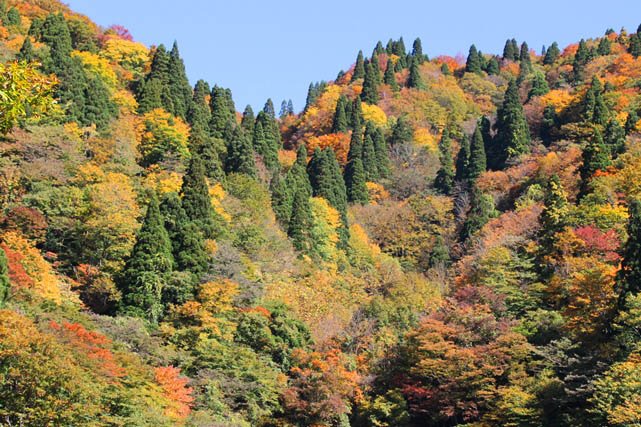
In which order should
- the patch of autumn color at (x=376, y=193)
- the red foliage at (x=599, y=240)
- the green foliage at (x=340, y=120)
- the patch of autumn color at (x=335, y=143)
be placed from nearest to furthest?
the red foliage at (x=599, y=240) < the patch of autumn color at (x=376, y=193) < the patch of autumn color at (x=335, y=143) < the green foliage at (x=340, y=120)

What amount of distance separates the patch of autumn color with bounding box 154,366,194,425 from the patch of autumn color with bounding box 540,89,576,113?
62540 millimetres

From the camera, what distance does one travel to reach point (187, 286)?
45.5 meters

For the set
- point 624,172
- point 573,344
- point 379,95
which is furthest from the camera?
point 379,95

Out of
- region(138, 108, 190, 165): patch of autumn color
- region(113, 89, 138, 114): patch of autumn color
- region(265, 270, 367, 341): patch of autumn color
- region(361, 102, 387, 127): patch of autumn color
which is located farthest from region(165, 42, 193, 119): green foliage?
region(361, 102, 387, 127): patch of autumn color

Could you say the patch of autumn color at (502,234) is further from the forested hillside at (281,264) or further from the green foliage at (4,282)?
the green foliage at (4,282)

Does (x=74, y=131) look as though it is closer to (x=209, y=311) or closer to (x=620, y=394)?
(x=209, y=311)

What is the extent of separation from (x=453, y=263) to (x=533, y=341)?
24900 millimetres

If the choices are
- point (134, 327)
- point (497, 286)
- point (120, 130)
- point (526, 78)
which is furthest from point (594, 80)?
point (134, 327)

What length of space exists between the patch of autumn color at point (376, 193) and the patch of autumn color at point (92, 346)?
5047 centimetres

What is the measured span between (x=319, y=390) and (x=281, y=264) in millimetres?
15094

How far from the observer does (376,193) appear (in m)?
83.2

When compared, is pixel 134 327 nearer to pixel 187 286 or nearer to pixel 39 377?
pixel 187 286

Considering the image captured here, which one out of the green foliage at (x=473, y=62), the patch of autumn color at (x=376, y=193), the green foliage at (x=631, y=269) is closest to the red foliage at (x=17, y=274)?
the green foliage at (x=631, y=269)

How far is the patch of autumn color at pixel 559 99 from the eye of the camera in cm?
8919
